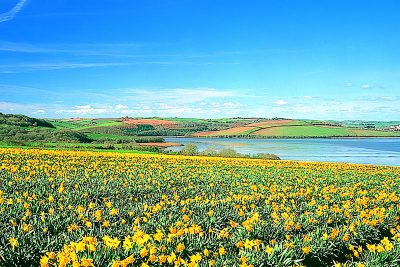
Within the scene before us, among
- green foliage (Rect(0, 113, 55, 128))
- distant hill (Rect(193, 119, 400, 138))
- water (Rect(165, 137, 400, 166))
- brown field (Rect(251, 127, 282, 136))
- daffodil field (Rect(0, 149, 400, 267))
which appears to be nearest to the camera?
daffodil field (Rect(0, 149, 400, 267))

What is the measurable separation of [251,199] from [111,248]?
6791 millimetres

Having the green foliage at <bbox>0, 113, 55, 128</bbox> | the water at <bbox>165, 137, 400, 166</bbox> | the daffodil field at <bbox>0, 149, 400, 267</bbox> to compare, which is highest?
the green foliage at <bbox>0, 113, 55, 128</bbox>

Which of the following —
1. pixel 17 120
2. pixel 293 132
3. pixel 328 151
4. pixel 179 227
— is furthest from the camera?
pixel 293 132

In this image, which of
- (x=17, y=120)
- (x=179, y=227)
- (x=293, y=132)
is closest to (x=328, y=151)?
(x=293, y=132)

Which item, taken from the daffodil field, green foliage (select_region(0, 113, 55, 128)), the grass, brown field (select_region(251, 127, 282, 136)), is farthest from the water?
the daffodil field

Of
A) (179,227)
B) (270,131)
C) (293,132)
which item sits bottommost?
(179,227)

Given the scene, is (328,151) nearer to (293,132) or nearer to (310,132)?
(293,132)

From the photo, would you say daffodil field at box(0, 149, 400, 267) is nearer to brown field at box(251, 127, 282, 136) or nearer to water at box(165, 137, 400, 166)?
water at box(165, 137, 400, 166)

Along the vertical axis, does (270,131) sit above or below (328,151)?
above

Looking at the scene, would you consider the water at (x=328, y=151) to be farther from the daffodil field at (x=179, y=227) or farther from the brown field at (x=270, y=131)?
the daffodil field at (x=179, y=227)

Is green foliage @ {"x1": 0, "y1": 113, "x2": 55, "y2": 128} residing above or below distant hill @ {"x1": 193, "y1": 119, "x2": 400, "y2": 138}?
above

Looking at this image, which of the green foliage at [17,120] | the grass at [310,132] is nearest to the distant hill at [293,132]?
the grass at [310,132]

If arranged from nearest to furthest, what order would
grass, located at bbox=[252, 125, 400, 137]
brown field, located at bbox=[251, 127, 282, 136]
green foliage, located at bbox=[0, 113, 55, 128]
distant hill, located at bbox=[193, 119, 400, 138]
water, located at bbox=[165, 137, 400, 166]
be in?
water, located at bbox=[165, 137, 400, 166], green foliage, located at bbox=[0, 113, 55, 128], distant hill, located at bbox=[193, 119, 400, 138], grass, located at bbox=[252, 125, 400, 137], brown field, located at bbox=[251, 127, 282, 136]

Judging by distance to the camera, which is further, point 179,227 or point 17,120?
point 17,120
